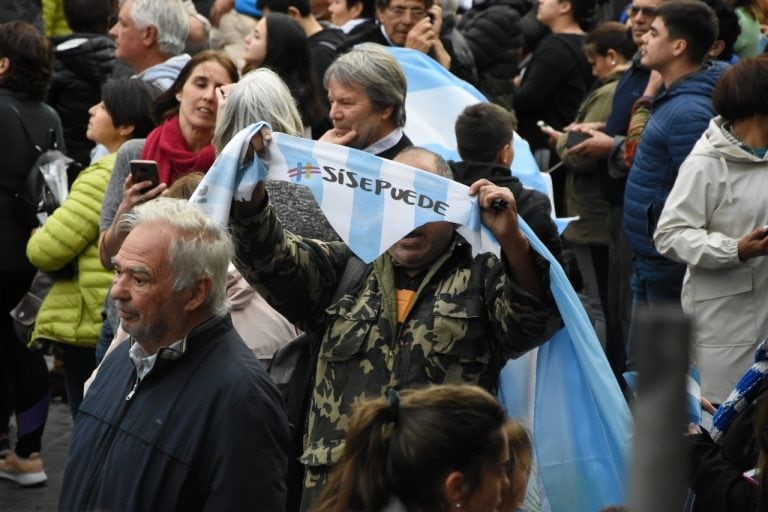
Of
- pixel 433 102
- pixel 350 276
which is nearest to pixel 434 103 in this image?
pixel 433 102

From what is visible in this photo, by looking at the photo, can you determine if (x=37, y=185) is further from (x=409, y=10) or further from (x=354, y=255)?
(x=354, y=255)

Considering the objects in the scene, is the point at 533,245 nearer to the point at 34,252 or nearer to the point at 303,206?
the point at 303,206

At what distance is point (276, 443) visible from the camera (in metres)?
3.21

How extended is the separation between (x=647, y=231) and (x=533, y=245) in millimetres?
2750

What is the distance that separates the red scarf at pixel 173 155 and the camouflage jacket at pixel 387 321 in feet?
5.43

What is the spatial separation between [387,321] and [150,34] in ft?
13.4

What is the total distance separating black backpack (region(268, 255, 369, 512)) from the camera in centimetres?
405

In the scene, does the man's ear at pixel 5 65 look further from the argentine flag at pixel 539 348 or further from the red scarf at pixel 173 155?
the argentine flag at pixel 539 348

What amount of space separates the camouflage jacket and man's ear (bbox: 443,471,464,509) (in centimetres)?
116

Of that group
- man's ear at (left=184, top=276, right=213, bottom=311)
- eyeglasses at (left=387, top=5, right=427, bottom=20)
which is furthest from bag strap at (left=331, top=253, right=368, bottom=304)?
eyeglasses at (left=387, top=5, right=427, bottom=20)

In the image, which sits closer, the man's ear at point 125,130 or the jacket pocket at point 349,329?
the jacket pocket at point 349,329

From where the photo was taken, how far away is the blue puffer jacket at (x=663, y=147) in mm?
6203

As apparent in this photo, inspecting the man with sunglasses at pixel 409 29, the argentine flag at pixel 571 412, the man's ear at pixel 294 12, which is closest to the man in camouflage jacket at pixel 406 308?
the argentine flag at pixel 571 412

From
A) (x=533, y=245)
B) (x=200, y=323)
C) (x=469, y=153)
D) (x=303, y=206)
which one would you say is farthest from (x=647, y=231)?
(x=200, y=323)
